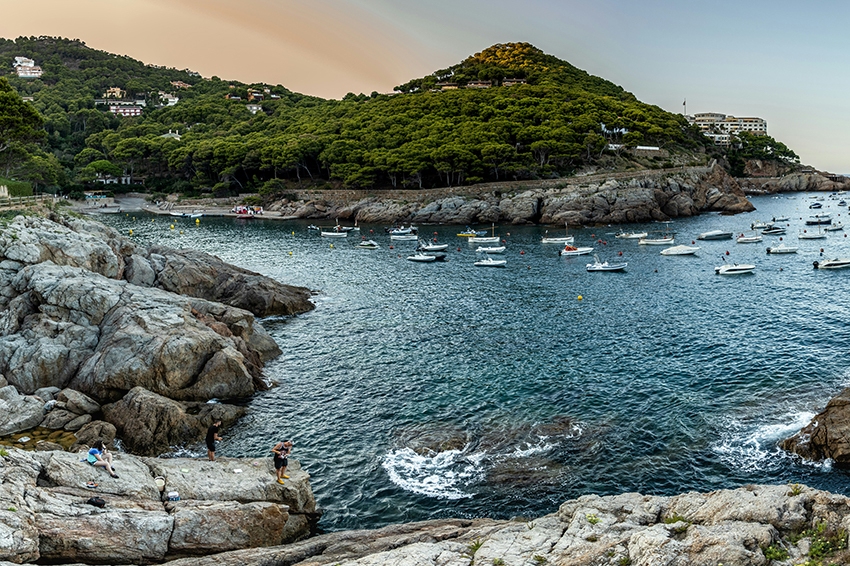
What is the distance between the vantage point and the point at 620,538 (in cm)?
1523

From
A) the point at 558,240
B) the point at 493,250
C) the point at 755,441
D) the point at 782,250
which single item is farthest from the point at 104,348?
the point at 782,250

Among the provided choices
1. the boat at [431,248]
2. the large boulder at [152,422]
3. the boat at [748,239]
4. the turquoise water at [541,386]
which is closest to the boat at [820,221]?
the boat at [748,239]

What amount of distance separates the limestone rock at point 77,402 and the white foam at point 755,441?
3252 centimetres

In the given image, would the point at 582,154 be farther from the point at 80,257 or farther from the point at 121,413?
the point at 121,413

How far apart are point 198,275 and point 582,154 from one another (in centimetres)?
12322

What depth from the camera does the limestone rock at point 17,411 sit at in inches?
1173

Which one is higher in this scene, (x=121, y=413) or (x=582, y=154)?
(x=582, y=154)

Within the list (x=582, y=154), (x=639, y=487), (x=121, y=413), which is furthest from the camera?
(x=582, y=154)

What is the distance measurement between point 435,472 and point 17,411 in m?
21.6

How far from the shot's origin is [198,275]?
58.0 m

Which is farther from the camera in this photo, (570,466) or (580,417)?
(580,417)

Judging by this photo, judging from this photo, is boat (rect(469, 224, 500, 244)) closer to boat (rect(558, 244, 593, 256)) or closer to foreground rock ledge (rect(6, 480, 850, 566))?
boat (rect(558, 244, 593, 256))

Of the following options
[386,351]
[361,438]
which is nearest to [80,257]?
[386,351]

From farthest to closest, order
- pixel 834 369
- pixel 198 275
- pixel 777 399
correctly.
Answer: pixel 198 275 → pixel 834 369 → pixel 777 399
